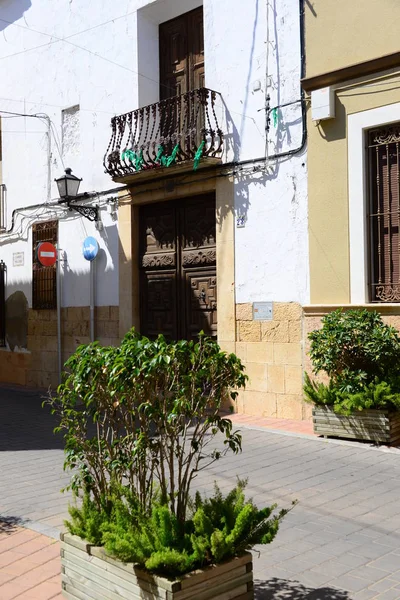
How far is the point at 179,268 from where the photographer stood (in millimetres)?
11031

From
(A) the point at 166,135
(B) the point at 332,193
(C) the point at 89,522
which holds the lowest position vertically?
(C) the point at 89,522

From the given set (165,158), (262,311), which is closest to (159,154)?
(165,158)

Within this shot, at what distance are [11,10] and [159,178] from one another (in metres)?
5.97

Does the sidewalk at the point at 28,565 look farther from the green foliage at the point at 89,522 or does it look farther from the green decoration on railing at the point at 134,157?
the green decoration on railing at the point at 134,157

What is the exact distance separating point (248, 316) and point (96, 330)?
11.5ft

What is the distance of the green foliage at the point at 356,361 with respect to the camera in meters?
7.51

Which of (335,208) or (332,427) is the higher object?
(335,208)

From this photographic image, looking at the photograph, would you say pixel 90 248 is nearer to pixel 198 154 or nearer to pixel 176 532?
pixel 198 154

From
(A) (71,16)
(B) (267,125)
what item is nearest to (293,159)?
(B) (267,125)

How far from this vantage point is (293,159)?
361 inches

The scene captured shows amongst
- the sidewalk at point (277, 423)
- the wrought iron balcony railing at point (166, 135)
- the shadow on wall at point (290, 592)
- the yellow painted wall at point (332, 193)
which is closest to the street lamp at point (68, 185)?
the wrought iron balcony railing at point (166, 135)

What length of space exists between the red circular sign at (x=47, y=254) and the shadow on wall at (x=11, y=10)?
4.93m

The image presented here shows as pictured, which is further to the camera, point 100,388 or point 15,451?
point 15,451

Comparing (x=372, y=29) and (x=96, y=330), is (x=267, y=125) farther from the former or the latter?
(x=96, y=330)
